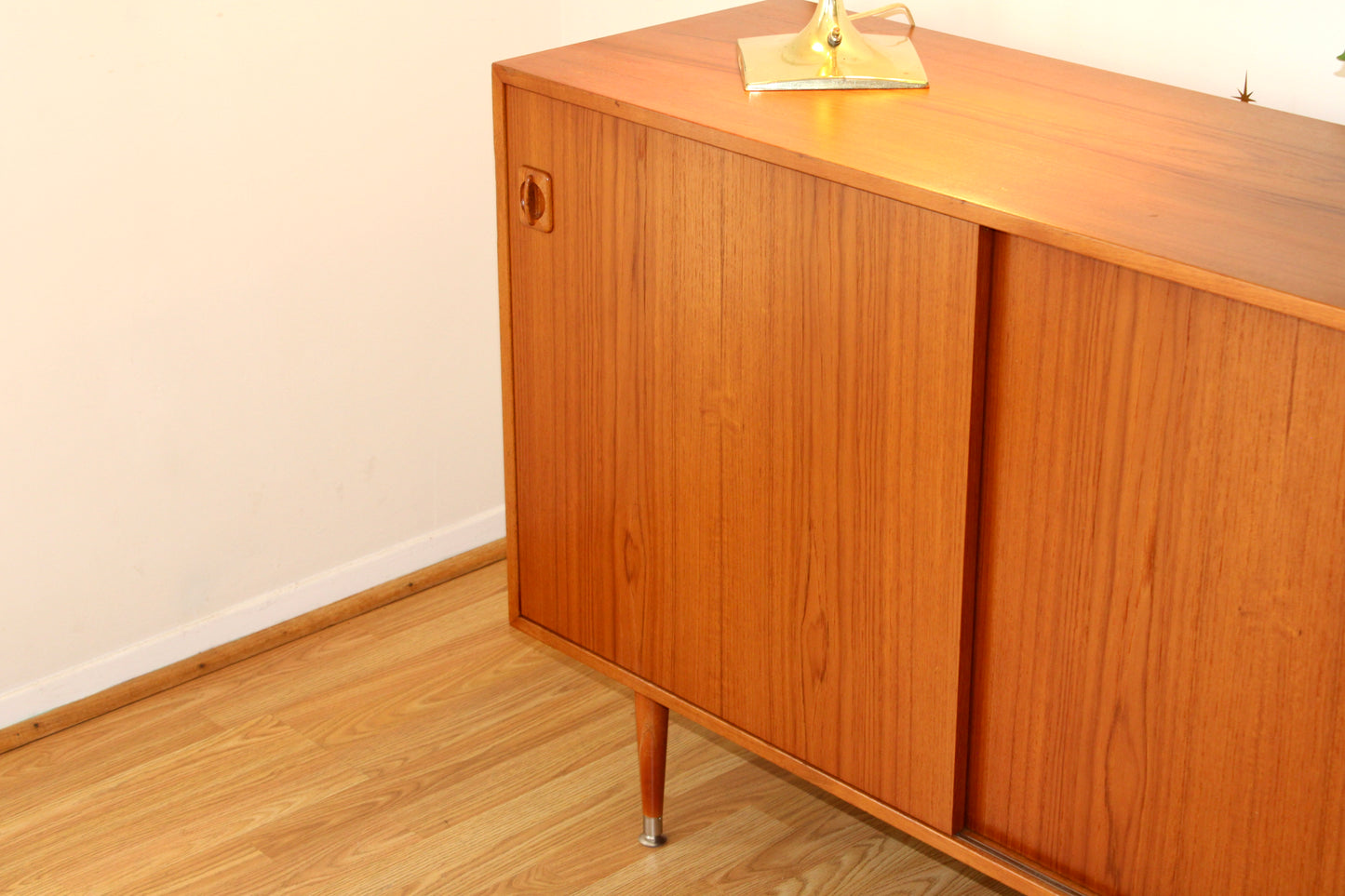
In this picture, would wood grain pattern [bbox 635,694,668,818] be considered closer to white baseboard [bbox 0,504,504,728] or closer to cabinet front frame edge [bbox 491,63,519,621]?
cabinet front frame edge [bbox 491,63,519,621]

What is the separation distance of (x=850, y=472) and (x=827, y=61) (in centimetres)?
44

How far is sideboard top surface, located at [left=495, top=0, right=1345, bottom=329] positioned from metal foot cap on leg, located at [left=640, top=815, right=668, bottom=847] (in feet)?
2.95

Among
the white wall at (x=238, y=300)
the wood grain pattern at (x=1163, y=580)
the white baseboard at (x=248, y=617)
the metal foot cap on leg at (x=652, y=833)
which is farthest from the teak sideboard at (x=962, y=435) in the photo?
the white baseboard at (x=248, y=617)

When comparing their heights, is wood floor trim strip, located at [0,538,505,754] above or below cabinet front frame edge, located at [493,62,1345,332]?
below

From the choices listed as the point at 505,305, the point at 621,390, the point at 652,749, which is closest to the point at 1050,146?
the point at 621,390

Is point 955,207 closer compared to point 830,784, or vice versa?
point 955,207

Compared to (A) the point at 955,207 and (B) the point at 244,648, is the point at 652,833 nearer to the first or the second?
(B) the point at 244,648

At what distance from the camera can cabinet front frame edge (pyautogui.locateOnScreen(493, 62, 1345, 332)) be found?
1021 mm

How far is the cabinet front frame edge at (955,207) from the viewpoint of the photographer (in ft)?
3.35

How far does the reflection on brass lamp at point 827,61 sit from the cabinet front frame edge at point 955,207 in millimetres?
135

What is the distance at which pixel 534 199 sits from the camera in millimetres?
1560

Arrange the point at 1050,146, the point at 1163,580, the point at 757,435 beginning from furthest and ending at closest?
the point at 757,435
the point at 1050,146
the point at 1163,580

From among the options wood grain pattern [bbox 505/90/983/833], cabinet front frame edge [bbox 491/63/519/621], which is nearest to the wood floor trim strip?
cabinet front frame edge [bbox 491/63/519/621]

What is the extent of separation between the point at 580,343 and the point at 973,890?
2.69 ft
